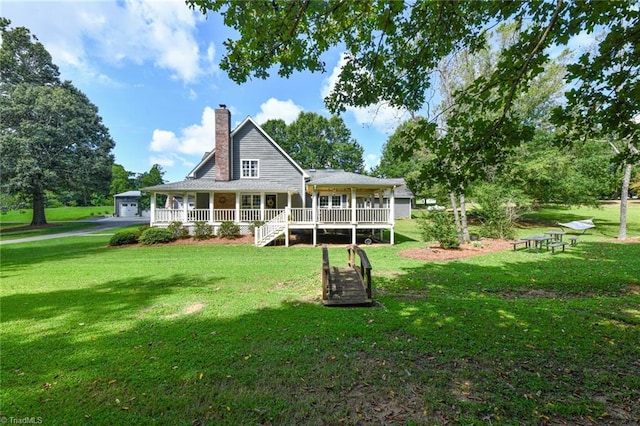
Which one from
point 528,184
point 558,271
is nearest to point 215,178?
point 558,271

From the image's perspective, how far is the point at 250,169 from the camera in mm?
20125

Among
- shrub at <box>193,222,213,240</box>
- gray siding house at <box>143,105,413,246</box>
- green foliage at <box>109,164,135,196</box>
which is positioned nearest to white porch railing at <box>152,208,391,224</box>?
gray siding house at <box>143,105,413,246</box>

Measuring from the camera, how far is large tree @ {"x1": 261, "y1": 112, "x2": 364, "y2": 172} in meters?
47.6

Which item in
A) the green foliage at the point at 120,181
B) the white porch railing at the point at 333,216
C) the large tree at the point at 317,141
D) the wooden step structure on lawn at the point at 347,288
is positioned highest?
the large tree at the point at 317,141

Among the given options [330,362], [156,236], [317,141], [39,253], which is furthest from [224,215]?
[317,141]

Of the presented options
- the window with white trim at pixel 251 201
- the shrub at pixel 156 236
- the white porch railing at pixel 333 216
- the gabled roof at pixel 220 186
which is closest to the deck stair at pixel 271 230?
the white porch railing at pixel 333 216

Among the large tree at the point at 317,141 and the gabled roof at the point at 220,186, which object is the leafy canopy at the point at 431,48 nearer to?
the gabled roof at the point at 220,186

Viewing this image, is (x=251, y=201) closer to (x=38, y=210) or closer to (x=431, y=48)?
(x=431, y=48)

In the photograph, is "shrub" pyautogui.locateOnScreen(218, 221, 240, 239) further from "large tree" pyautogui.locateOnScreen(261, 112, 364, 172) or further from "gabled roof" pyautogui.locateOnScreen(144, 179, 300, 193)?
"large tree" pyautogui.locateOnScreen(261, 112, 364, 172)

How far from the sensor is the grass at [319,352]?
9.39 feet

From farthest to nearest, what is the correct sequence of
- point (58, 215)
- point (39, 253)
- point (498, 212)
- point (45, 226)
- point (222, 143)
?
point (58, 215) → point (45, 226) → point (222, 143) → point (498, 212) → point (39, 253)

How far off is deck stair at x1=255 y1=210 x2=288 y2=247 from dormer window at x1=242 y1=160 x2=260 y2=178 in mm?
5552

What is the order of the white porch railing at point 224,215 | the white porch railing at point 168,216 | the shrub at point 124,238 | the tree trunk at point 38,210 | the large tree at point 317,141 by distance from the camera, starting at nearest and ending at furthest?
the shrub at point 124,238 → the white porch railing at point 168,216 → the white porch railing at point 224,215 → the tree trunk at point 38,210 → the large tree at point 317,141

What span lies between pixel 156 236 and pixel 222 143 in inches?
296
